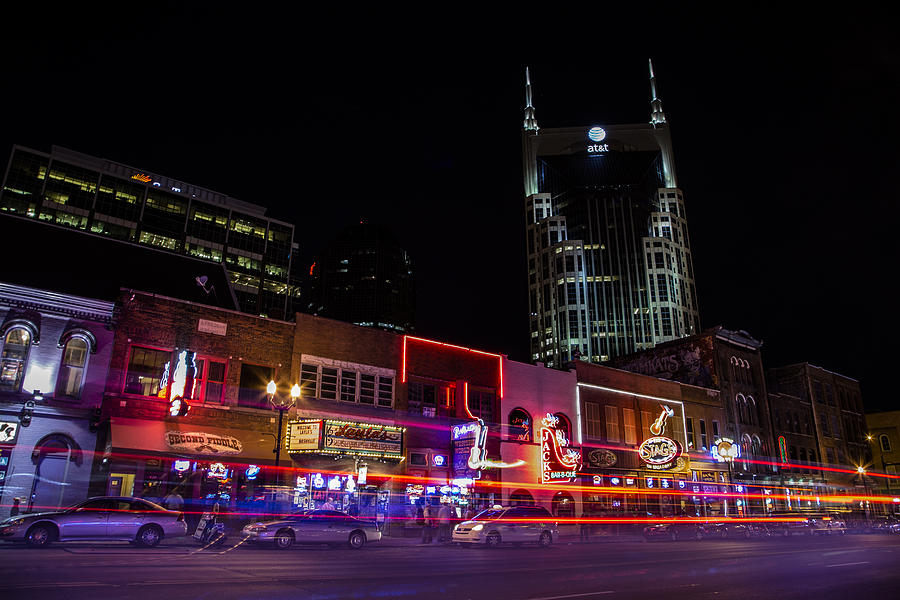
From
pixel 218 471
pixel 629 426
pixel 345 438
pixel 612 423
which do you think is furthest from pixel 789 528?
pixel 218 471

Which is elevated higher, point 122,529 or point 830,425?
point 830,425

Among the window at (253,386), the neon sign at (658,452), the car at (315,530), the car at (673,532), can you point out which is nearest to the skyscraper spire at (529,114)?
the neon sign at (658,452)

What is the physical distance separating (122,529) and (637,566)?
15.8 m

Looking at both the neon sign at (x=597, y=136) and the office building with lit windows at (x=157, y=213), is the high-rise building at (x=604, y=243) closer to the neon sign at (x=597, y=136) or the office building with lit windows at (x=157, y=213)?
the neon sign at (x=597, y=136)

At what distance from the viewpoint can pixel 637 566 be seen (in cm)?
1723

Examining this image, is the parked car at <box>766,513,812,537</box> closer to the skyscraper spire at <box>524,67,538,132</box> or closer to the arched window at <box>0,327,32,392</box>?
the arched window at <box>0,327,32,392</box>

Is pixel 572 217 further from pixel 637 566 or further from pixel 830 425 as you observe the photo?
pixel 637 566

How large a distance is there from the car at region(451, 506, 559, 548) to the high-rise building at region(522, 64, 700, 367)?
102747mm

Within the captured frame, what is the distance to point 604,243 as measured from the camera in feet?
458

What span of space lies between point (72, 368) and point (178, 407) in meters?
4.55

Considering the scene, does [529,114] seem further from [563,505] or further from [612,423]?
[563,505]

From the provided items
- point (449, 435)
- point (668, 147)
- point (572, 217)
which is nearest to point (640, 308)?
point (572, 217)

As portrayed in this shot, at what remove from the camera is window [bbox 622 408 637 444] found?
44.6 meters


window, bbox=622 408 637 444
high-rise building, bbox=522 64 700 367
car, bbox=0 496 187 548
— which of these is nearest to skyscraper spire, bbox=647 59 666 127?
high-rise building, bbox=522 64 700 367
